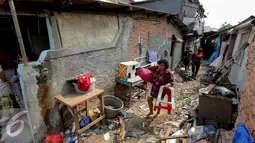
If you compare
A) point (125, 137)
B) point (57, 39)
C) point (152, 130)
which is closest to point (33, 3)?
point (57, 39)

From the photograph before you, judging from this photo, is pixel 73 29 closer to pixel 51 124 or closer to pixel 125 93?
pixel 51 124

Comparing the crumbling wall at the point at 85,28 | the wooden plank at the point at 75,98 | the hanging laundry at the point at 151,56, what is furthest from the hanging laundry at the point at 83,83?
the hanging laundry at the point at 151,56

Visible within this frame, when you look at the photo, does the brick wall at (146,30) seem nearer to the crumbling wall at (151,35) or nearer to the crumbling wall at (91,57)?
the crumbling wall at (151,35)

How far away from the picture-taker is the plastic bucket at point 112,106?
3.90 metres

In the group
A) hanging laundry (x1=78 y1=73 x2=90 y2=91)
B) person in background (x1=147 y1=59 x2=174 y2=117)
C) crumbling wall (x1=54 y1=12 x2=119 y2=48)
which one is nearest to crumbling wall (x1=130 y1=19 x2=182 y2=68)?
crumbling wall (x1=54 y1=12 x2=119 y2=48)

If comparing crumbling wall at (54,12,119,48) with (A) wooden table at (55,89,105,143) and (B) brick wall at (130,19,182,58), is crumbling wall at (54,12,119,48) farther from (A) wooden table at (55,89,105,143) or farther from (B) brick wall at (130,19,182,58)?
(A) wooden table at (55,89,105,143)

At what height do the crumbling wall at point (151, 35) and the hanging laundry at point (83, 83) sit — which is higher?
the crumbling wall at point (151, 35)

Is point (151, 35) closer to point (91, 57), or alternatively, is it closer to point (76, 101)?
point (91, 57)

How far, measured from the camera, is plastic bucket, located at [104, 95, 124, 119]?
3902 mm

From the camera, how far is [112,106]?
14.5 ft

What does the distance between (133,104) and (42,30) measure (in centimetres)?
406

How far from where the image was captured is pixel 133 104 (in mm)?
5199

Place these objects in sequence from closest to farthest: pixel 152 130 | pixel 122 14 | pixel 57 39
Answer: pixel 57 39 < pixel 152 130 < pixel 122 14

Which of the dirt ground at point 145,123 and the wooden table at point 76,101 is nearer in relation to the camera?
the wooden table at point 76,101
